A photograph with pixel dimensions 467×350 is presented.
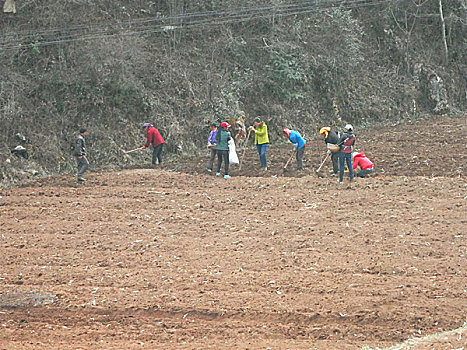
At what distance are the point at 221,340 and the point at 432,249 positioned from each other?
471cm

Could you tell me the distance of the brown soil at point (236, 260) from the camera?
873 cm

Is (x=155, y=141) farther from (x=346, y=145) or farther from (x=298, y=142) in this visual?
(x=346, y=145)

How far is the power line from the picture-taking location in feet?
78.6

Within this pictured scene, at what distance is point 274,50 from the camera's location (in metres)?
28.0

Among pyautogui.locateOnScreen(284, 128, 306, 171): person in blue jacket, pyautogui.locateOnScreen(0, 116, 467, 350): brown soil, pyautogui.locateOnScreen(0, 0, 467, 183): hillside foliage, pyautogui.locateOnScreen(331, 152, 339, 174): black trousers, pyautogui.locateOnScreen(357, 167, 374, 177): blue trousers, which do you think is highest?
pyautogui.locateOnScreen(0, 0, 467, 183): hillside foliage

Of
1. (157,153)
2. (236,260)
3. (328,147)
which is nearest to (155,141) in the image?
(157,153)

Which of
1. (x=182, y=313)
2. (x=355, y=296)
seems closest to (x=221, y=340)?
(x=182, y=313)

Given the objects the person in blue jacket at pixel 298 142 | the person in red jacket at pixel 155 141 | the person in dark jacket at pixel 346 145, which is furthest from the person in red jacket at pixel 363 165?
the person in red jacket at pixel 155 141

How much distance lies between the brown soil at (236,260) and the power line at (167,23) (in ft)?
22.0

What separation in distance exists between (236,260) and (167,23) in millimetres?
17396

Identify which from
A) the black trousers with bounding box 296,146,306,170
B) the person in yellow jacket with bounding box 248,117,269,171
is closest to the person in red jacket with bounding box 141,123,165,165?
the person in yellow jacket with bounding box 248,117,269,171

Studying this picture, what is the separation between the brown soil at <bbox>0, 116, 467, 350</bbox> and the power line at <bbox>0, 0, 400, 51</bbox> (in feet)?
22.0

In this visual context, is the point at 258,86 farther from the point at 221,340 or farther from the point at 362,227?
the point at 221,340

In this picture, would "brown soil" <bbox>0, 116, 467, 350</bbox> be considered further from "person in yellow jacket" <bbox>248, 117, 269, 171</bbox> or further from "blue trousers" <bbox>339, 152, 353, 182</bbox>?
"person in yellow jacket" <bbox>248, 117, 269, 171</bbox>
